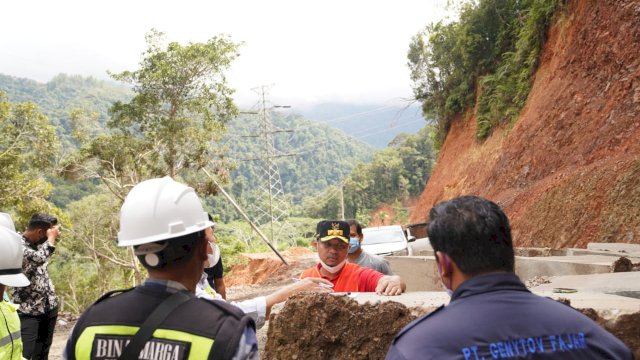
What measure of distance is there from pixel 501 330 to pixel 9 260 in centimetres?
246

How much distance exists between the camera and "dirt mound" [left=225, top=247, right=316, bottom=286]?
2336 cm

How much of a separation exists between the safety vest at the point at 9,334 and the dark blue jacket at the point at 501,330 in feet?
6.74

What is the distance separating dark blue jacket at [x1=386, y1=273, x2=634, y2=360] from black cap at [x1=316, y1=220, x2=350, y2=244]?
2643 mm

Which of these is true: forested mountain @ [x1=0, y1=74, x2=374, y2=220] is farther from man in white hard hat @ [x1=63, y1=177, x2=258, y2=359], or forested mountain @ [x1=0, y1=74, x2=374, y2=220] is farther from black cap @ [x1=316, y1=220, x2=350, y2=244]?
man in white hard hat @ [x1=63, y1=177, x2=258, y2=359]

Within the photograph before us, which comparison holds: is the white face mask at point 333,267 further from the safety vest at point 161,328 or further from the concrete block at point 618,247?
Result: the concrete block at point 618,247

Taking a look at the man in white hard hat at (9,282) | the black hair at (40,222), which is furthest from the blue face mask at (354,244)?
the man in white hard hat at (9,282)

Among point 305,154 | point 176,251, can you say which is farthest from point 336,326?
point 305,154

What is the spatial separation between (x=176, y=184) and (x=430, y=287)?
757 cm

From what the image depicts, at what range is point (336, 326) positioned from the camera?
3500 mm

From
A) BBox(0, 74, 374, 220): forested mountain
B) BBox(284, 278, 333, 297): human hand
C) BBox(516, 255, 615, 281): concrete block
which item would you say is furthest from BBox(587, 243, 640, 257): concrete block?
BBox(0, 74, 374, 220): forested mountain

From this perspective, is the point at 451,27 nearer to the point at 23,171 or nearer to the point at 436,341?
the point at 23,171

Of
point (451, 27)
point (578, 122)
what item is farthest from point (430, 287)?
point (451, 27)

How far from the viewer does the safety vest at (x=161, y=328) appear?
5.57 ft

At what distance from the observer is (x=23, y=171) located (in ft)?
59.3
